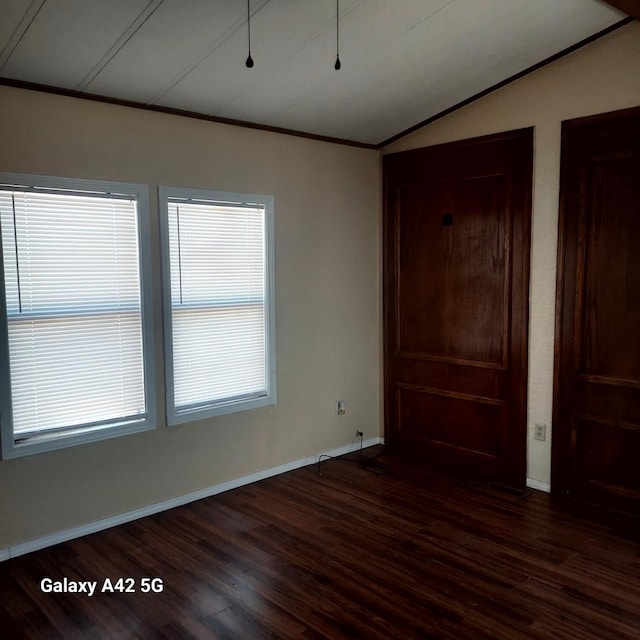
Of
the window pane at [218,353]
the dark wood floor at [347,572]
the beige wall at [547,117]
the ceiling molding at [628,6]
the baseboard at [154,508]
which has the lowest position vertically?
the dark wood floor at [347,572]

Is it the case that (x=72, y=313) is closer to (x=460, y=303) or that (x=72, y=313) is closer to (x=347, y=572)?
(x=347, y=572)

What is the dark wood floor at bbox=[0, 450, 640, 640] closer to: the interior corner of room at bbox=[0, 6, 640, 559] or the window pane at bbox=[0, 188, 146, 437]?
the interior corner of room at bbox=[0, 6, 640, 559]

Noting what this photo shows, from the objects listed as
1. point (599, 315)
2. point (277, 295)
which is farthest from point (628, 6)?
point (277, 295)

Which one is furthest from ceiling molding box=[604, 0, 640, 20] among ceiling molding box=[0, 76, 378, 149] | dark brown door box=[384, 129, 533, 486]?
ceiling molding box=[0, 76, 378, 149]

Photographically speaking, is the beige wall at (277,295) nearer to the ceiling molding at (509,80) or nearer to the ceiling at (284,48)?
the ceiling at (284,48)

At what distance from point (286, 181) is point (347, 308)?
1.10 m

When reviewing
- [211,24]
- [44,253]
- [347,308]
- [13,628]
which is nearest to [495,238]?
[347,308]

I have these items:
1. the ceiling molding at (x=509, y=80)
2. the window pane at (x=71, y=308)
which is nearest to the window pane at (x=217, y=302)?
the window pane at (x=71, y=308)

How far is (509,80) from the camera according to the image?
3.70 metres

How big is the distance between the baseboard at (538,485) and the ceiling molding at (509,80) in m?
2.60

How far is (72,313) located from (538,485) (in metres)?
3.09

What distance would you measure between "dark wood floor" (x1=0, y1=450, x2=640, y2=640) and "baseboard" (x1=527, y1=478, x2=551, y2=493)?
0.14 meters

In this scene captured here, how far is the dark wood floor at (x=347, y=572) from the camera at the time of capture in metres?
2.42

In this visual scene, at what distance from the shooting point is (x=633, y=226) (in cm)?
327
